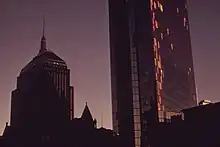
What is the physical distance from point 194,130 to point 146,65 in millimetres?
71521

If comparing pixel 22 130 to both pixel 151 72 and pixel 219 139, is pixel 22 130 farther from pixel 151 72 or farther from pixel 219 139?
pixel 219 139

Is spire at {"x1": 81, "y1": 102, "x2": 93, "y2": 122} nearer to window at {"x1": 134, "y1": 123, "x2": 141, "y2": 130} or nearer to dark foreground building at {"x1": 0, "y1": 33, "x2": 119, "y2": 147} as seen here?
dark foreground building at {"x1": 0, "y1": 33, "x2": 119, "y2": 147}

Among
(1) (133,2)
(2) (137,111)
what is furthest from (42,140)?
(1) (133,2)

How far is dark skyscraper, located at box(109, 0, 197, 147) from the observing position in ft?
500

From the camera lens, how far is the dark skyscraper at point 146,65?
152 m

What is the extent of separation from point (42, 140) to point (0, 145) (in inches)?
701

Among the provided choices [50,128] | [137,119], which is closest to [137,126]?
[137,119]

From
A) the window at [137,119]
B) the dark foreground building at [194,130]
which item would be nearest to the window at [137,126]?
the window at [137,119]

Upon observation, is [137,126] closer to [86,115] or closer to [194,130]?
[86,115]

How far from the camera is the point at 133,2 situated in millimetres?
163125

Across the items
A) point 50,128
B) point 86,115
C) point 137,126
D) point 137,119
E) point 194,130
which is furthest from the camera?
point 86,115

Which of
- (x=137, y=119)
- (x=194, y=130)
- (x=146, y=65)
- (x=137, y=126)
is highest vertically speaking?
(x=146, y=65)

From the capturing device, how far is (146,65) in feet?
511

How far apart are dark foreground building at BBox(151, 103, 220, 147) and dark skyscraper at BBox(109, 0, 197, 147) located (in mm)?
49637
